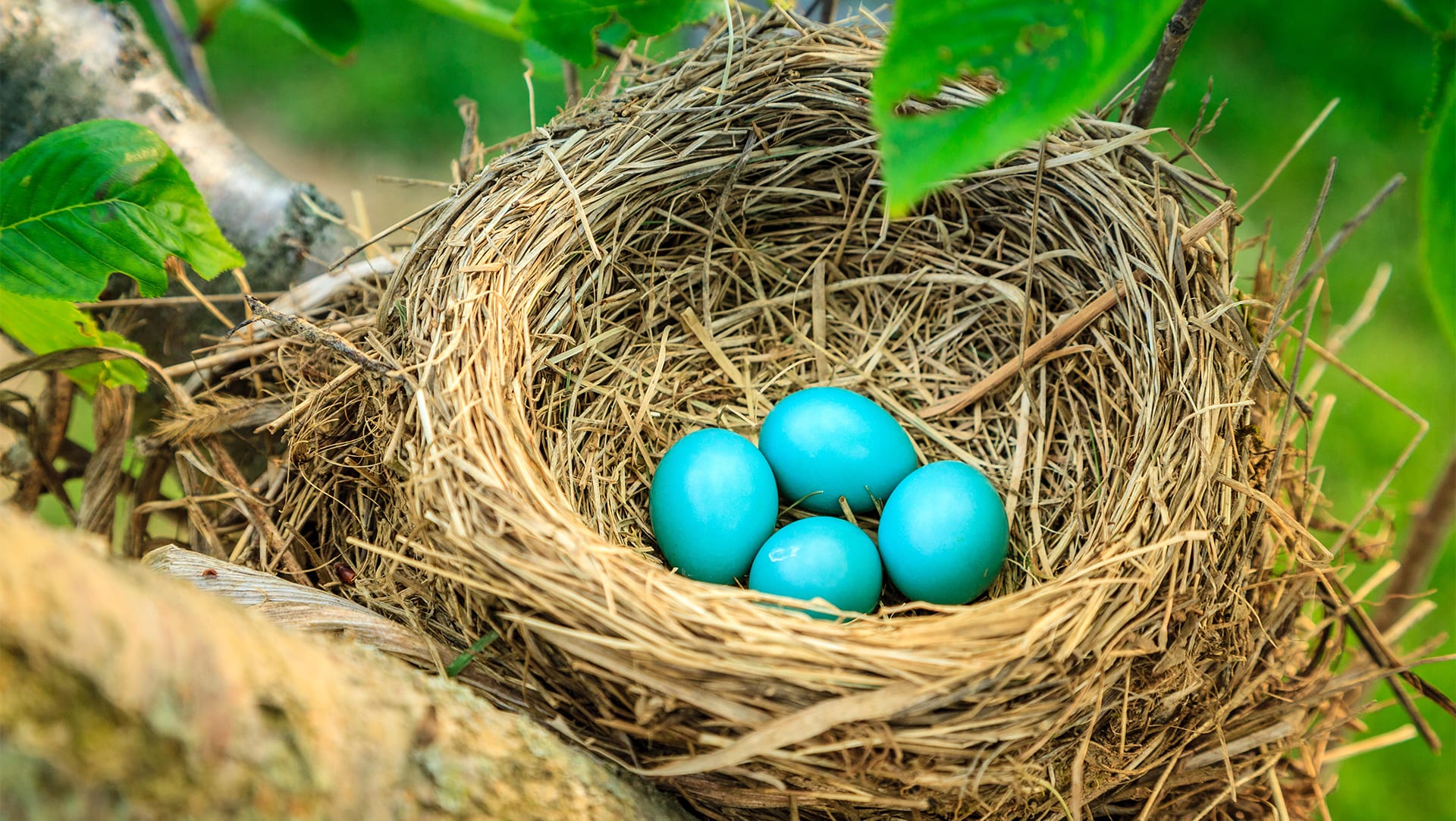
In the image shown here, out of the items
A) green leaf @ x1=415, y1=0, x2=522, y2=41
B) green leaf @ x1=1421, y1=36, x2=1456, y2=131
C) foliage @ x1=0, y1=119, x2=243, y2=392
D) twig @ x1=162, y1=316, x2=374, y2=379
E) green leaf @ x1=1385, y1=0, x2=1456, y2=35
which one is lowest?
twig @ x1=162, y1=316, x2=374, y2=379

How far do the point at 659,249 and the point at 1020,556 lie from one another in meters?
0.76

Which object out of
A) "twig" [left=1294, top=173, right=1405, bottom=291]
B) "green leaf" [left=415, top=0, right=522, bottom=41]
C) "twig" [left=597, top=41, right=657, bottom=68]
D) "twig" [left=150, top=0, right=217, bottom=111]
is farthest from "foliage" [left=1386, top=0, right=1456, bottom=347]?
"twig" [left=150, top=0, right=217, bottom=111]

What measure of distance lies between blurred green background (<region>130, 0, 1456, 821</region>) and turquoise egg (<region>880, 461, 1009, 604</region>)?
2.97 feet

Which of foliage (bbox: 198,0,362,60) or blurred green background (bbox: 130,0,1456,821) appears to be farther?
blurred green background (bbox: 130,0,1456,821)

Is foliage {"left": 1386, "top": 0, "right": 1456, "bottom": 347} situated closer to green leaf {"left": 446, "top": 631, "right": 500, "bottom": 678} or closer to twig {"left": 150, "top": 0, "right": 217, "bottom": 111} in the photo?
green leaf {"left": 446, "top": 631, "right": 500, "bottom": 678}

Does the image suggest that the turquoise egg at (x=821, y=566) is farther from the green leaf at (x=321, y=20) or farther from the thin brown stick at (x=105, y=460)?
the green leaf at (x=321, y=20)

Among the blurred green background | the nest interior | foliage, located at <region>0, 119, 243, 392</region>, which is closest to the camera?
the nest interior

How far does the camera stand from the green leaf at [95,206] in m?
1.05

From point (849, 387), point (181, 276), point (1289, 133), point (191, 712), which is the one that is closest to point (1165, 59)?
point (849, 387)

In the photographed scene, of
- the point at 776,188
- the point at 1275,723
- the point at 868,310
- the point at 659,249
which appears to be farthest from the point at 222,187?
the point at 1275,723

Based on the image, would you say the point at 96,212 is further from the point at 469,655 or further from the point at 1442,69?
the point at 1442,69

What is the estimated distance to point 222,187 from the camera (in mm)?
1464

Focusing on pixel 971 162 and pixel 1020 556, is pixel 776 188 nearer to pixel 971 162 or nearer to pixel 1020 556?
pixel 1020 556

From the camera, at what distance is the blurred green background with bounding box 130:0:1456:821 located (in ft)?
7.16
